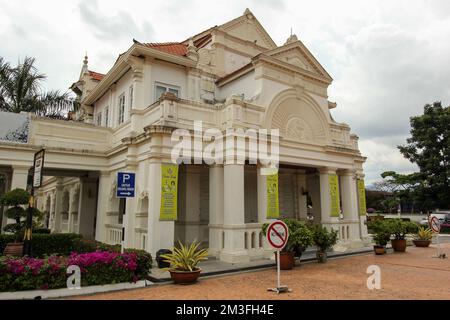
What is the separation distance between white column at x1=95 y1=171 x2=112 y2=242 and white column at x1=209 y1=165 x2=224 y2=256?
5.30 metres

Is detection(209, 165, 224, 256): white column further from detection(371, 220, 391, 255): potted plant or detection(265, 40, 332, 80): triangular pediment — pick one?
detection(371, 220, 391, 255): potted plant

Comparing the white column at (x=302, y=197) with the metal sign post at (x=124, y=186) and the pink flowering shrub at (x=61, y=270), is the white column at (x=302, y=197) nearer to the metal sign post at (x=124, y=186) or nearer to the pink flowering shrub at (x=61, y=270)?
the metal sign post at (x=124, y=186)

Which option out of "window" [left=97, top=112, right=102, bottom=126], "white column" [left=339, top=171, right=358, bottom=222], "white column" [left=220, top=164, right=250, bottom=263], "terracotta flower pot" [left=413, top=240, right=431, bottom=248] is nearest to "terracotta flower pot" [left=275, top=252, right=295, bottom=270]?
"white column" [left=220, top=164, right=250, bottom=263]

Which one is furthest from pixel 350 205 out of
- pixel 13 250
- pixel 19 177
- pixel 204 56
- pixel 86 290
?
pixel 19 177

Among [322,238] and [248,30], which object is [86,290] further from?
[248,30]

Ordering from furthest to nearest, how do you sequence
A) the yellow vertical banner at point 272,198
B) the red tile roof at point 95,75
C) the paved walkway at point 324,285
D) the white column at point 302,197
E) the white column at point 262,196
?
the red tile roof at point 95,75 < the white column at point 302,197 < the yellow vertical banner at point 272,198 < the white column at point 262,196 < the paved walkway at point 324,285

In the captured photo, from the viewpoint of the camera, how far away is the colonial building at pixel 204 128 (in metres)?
11.0

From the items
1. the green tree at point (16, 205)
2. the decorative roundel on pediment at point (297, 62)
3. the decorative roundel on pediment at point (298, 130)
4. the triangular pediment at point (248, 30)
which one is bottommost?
the green tree at point (16, 205)

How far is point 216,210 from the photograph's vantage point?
37.7 feet

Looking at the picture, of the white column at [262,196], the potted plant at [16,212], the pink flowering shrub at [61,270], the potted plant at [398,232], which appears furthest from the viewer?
the potted plant at [398,232]

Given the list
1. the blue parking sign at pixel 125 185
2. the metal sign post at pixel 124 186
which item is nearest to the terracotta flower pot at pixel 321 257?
the metal sign post at pixel 124 186

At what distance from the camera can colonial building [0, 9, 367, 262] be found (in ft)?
36.0

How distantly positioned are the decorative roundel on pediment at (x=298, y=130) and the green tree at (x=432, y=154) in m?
19.0
